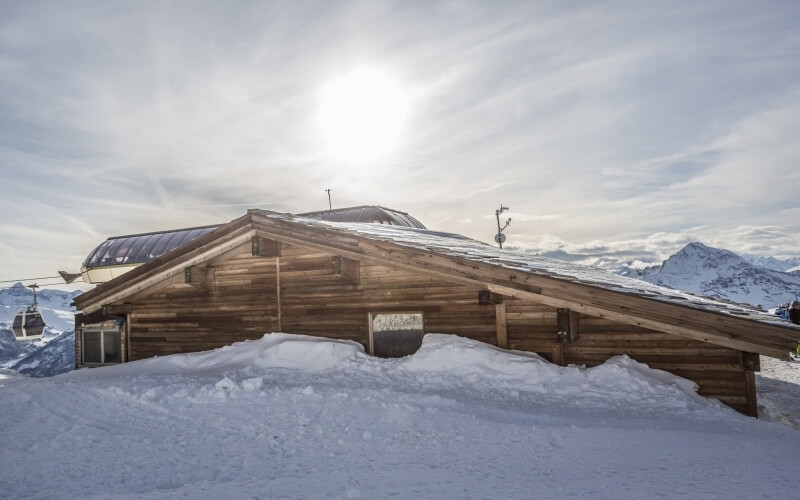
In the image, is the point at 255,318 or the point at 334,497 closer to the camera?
the point at 334,497

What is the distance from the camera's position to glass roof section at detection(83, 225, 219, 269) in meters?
23.9

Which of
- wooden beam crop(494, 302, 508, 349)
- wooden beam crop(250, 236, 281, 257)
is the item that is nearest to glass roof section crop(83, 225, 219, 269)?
wooden beam crop(250, 236, 281, 257)

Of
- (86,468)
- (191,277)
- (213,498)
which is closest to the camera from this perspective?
(213,498)

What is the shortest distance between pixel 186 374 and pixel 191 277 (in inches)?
107

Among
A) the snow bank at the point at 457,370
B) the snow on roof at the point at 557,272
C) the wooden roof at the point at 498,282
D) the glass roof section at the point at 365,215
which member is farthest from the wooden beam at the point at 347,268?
the glass roof section at the point at 365,215

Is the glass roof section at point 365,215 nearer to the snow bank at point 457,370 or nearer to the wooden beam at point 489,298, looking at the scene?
the snow bank at point 457,370

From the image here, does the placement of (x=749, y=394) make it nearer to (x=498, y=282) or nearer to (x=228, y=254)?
(x=498, y=282)

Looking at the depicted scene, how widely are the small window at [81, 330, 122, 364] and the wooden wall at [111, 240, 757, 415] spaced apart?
135cm

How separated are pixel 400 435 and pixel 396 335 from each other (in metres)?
4.40

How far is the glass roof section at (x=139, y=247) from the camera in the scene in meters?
23.9

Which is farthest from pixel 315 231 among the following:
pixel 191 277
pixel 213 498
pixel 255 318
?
pixel 213 498

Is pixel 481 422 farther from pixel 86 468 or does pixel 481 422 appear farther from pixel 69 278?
pixel 69 278

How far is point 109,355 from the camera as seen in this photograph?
12.9m

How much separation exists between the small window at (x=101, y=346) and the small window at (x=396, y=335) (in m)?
7.97
